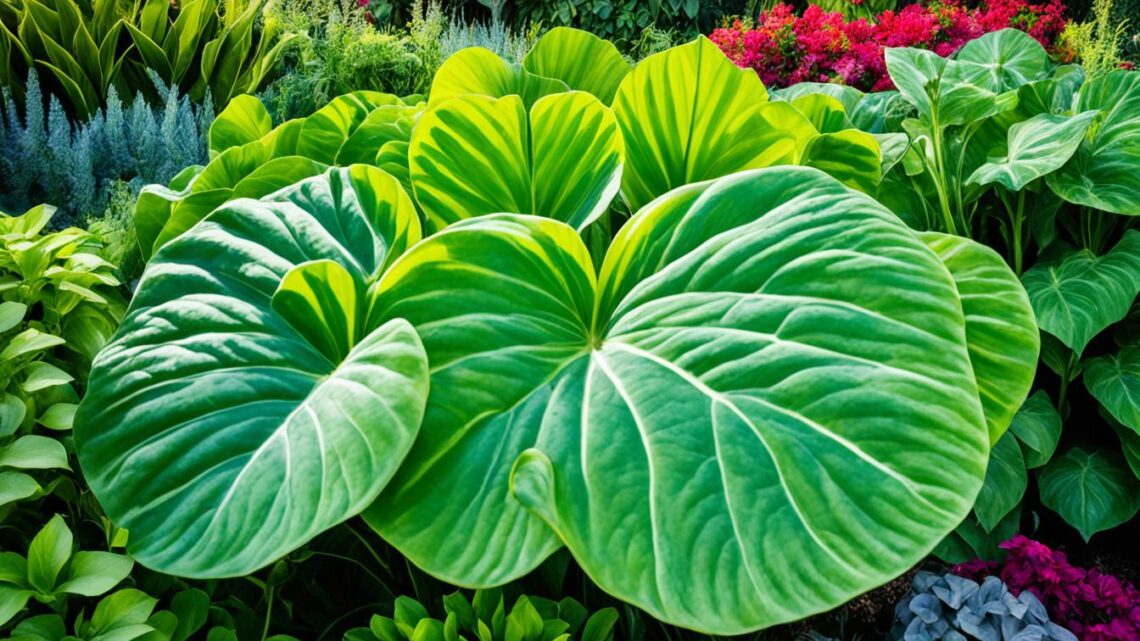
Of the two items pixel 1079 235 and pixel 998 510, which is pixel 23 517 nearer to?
pixel 998 510

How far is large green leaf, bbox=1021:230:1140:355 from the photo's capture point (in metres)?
2.01

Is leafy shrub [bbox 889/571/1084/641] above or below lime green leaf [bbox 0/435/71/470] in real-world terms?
below

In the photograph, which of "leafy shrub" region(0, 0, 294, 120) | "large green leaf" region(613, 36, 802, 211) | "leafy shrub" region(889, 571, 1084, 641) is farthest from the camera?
"leafy shrub" region(0, 0, 294, 120)

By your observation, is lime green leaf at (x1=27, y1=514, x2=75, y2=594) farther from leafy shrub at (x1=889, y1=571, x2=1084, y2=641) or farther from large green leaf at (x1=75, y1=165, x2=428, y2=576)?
leafy shrub at (x1=889, y1=571, x2=1084, y2=641)

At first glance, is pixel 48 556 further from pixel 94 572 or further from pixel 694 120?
pixel 694 120

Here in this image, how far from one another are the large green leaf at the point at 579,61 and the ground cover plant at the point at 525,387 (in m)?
0.13

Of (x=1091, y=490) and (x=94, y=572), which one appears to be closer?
(x=94, y=572)

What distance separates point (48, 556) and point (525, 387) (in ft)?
2.24

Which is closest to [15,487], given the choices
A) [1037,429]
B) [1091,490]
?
[1037,429]

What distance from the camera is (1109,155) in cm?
218

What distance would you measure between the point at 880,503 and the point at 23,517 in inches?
49.7

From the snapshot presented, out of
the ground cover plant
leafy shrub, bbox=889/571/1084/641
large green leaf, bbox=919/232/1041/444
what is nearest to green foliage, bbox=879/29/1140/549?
leafy shrub, bbox=889/571/1084/641

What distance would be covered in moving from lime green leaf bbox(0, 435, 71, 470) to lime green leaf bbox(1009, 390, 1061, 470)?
1.93 meters

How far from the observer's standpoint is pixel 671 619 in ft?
2.65
